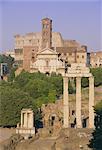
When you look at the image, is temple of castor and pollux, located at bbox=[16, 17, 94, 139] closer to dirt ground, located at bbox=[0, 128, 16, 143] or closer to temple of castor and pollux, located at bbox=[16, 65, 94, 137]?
temple of castor and pollux, located at bbox=[16, 65, 94, 137]

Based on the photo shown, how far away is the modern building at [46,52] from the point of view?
5953cm

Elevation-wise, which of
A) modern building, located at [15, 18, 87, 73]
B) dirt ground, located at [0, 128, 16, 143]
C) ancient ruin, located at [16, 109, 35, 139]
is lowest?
dirt ground, located at [0, 128, 16, 143]

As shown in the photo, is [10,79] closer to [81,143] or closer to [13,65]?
[13,65]

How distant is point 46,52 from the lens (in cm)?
6003

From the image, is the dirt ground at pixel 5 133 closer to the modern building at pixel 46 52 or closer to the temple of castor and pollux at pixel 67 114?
the temple of castor and pollux at pixel 67 114

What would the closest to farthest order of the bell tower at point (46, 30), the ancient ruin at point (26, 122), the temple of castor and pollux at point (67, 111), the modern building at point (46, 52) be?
1. the ancient ruin at point (26, 122)
2. the temple of castor and pollux at point (67, 111)
3. the modern building at point (46, 52)
4. the bell tower at point (46, 30)

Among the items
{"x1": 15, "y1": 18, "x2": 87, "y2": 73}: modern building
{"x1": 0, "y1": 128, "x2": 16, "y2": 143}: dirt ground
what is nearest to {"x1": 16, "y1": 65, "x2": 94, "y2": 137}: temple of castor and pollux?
{"x1": 0, "y1": 128, "x2": 16, "y2": 143}: dirt ground

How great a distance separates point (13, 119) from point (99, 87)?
15.1 meters

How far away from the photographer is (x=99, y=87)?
49938 mm

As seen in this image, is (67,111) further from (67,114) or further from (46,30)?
(46,30)

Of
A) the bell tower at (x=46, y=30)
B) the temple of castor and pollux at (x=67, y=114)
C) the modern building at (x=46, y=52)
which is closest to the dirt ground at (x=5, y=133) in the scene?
the temple of castor and pollux at (x=67, y=114)

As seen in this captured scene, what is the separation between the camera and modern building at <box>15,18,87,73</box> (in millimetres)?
59531

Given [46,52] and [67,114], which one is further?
[46,52]

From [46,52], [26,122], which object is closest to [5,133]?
[26,122]
